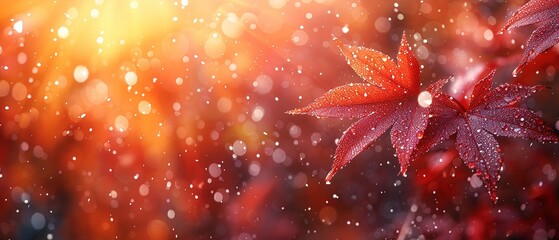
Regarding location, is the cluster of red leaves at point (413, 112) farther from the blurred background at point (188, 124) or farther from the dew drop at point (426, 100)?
the blurred background at point (188, 124)

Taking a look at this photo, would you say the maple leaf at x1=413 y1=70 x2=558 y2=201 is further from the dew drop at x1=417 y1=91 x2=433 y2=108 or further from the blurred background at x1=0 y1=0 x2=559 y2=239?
the blurred background at x1=0 y1=0 x2=559 y2=239

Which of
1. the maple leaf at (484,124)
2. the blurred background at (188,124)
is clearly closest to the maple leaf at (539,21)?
the maple leaf at (484,124)

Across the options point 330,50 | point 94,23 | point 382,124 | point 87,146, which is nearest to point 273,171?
point 330,50

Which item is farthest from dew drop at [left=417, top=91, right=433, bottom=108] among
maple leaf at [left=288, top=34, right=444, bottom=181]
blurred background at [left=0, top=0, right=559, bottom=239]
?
blurred background at [left=0, top=0, right=559, bottom=239]

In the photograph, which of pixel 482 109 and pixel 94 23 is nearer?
pixel 482 109

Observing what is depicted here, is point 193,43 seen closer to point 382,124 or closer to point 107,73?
point 107,73

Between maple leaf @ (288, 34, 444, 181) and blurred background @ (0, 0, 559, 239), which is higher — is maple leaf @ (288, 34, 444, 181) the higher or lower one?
the lower one
